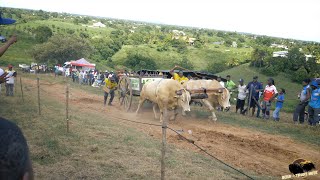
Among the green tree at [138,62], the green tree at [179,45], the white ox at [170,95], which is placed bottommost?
the green tree at [138,62]

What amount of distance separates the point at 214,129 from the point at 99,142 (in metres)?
4.55

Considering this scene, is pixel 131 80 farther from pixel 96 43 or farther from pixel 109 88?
pixel 96 43

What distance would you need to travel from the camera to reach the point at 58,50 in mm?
42188

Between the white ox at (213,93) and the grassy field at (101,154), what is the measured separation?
3742 millimetres

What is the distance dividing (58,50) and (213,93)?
3350 centimetres

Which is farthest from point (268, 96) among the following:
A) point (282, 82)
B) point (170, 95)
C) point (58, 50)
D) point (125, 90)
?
point (58, 50)

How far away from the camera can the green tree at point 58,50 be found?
42.1m

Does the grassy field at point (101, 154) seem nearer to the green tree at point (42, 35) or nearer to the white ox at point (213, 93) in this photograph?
the white ox at point (213, 93)

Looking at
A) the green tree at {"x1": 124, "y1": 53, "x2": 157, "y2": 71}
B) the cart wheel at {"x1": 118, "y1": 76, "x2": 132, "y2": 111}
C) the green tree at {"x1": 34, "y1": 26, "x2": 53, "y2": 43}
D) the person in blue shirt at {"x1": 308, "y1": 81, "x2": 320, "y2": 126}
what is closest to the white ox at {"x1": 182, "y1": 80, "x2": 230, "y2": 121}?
the cart wheel at {"x1": 118, "y1": 76, "x2": 132, "y2": 111}

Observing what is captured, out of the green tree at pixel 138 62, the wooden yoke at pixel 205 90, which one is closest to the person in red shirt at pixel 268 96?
the wooden yoke at pixel 205 90

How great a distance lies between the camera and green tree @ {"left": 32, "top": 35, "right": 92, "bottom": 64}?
42.1m

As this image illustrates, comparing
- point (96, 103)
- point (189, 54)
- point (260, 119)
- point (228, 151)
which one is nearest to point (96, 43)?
point (189, 54)

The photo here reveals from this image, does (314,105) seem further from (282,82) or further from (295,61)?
(295,61)

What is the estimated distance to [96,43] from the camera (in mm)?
64500
